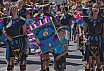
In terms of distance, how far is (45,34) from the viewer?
9.87 meters

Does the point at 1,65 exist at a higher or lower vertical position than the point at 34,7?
lower

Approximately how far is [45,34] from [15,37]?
2.37 feet

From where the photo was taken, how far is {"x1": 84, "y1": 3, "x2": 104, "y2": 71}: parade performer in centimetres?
1007

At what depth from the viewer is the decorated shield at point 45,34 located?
9719 mm

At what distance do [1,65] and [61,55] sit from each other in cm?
431

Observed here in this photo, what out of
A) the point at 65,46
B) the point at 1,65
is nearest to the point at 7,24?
the point at 65,46

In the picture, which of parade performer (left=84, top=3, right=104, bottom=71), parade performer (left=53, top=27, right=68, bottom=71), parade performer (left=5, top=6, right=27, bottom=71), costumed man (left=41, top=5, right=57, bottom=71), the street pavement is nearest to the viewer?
parade performer (left=53, top=27, right=68, bottom=71)

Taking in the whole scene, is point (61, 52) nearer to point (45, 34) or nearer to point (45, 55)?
point (45, 34)

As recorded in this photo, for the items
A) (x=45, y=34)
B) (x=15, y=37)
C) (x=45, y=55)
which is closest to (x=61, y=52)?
(x=45, y=34)

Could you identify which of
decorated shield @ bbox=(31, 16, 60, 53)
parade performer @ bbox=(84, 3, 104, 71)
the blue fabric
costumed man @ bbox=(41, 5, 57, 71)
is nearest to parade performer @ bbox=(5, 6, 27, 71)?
decorated shield @ bbox=(31, 16, 60, 53)

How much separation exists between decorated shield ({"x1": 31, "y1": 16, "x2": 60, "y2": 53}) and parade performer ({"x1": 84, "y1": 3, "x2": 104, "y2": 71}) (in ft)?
3.03

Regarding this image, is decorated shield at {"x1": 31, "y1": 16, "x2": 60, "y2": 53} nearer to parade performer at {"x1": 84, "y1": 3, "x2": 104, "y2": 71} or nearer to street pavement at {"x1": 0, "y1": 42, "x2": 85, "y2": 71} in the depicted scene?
parade performer at {"x1": 84, "y1": 3, "x2": 104, "y2": 71}

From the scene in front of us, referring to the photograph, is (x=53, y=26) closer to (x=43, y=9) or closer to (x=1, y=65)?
(x=43, y=9)

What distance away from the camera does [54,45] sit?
9.69 meters
